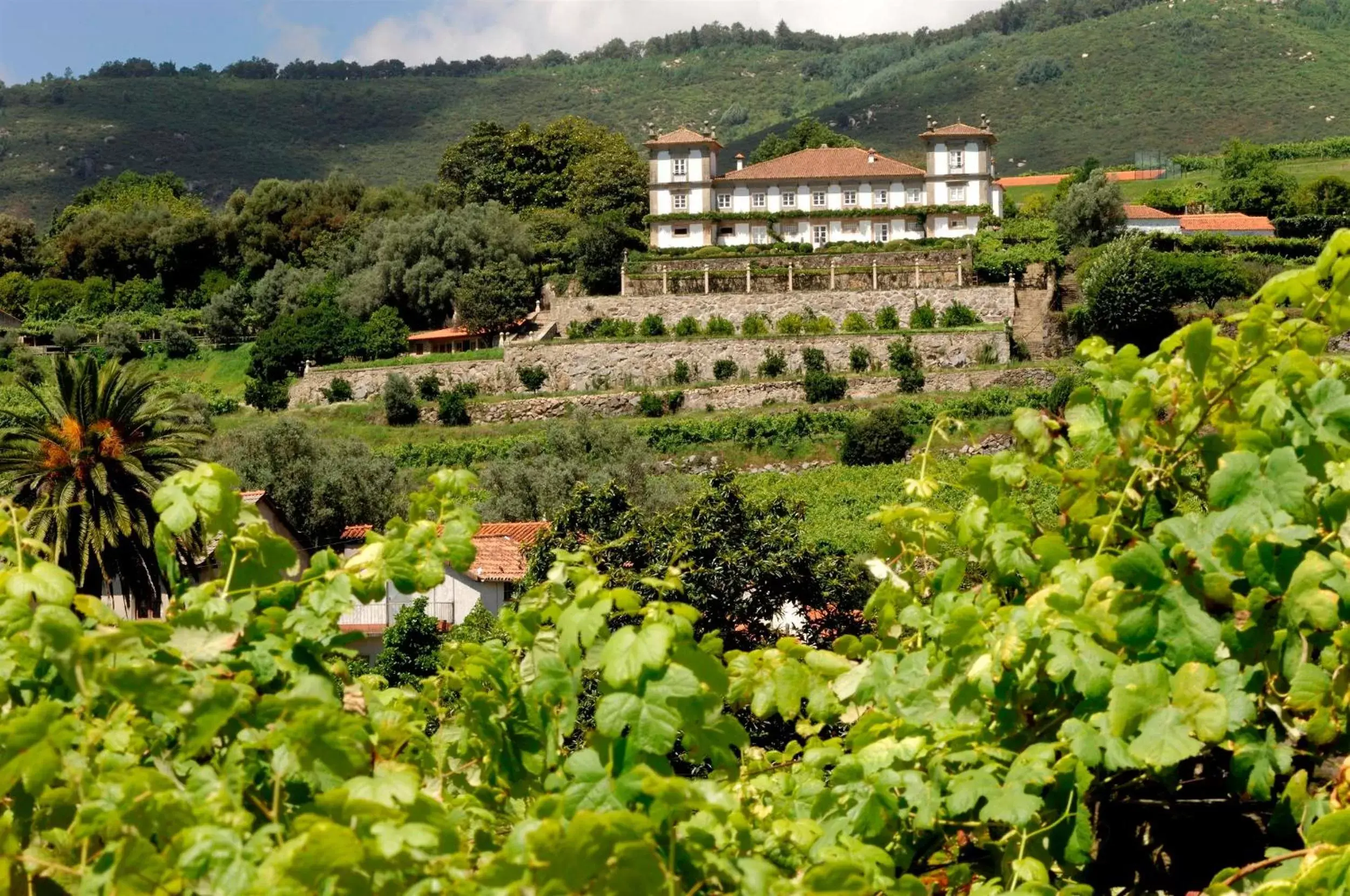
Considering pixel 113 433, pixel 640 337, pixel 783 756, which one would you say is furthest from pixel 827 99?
pixel 783 756

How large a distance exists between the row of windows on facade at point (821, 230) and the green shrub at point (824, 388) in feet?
33.5

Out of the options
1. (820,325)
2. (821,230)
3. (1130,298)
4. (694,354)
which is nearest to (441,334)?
(694,354)

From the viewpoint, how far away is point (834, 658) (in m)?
4.23

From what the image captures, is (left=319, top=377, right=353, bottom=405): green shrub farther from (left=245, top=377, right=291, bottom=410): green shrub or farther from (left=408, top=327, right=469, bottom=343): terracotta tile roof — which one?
(left=408, top=327, right=469, bottom=343): terracotta tile roof

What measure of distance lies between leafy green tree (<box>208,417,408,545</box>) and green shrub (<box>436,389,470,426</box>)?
9897 millimetres

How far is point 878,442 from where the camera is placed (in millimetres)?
46375

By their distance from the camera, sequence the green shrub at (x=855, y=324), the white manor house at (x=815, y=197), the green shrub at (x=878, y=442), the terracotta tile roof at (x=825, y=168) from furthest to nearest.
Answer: the terracotta tile roof at (x=825, y=168)
the white manor house at (x=815, y=197)
the green shrub at (x=855, y=324)
the green shrub at (x=878, y=442)

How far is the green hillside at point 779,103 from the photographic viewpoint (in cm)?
12525

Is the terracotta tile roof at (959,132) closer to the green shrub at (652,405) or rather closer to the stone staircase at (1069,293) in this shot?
the stone staircase at (1069,293)

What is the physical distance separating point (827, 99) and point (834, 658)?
180 metres

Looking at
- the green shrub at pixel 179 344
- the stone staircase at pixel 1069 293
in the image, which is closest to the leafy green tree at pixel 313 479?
the green shrub at pixel 179 344

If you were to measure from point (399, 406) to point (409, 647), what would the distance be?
28860mm

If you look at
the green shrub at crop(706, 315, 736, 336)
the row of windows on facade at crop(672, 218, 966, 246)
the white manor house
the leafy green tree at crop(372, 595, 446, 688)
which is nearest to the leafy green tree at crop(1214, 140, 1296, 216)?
the white manor house

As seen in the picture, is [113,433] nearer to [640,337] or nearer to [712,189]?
[640,337]
